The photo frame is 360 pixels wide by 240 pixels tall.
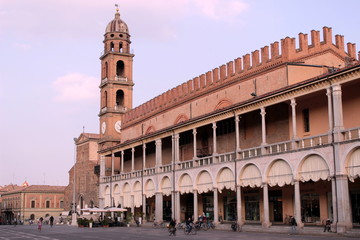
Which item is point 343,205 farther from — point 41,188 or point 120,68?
point 41,188

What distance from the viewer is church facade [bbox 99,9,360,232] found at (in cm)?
2711

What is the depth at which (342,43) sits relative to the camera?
36531mm

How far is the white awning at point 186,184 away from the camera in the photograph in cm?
4092

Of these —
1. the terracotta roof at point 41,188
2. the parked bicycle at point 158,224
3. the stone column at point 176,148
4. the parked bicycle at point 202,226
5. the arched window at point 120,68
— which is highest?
the arched window at point 120,68

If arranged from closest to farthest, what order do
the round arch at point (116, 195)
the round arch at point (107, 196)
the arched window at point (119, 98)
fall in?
the round arch at point (116, 195) < the round arch at point (107, 196) < the arched window at point (119, 98)

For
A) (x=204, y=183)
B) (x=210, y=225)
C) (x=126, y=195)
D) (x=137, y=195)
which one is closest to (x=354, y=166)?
(x=210, y=225)

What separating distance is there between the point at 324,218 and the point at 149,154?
2710 centimetres

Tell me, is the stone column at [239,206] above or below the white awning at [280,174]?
below

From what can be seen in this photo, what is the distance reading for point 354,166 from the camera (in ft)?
83.8

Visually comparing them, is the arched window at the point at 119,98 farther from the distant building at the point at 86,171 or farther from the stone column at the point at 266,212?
the stone column at the point at 266,212

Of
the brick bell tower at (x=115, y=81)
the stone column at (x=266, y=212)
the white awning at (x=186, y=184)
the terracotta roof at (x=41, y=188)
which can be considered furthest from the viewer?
the terracotta roof at (x=41, y=188)

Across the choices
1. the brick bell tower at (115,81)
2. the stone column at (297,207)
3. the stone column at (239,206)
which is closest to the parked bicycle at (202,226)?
the stone column at (239,206)

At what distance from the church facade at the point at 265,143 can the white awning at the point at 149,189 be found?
0.10m

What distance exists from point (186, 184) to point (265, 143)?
11.4 metres
